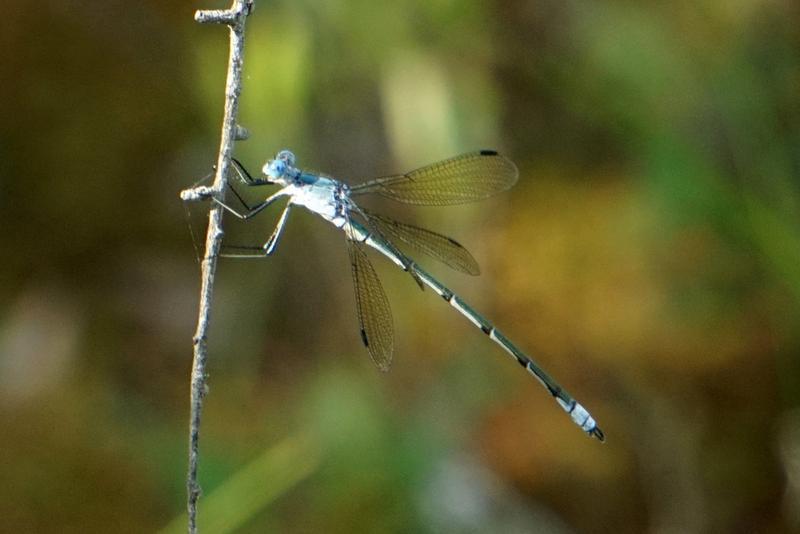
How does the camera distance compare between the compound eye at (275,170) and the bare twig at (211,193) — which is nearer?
the bare twig at (211,193)

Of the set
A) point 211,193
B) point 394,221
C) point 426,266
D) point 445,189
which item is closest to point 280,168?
point 394,221

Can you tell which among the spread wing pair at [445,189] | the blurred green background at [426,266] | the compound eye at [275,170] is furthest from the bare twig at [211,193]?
the blurred green background at [426,266]

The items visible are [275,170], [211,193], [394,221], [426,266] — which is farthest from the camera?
[426,266]

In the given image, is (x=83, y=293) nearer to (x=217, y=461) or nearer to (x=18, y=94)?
(x=18, y=94)

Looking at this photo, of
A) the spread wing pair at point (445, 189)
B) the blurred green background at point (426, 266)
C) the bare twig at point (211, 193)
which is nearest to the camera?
the bare twig at point (211, 193)

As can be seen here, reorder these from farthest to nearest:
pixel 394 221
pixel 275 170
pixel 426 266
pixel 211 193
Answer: pixel 426 266 → pixel 394 221 → pixel 275 170 → pixel 211 193

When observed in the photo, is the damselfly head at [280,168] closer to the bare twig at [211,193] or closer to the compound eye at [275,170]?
the compound eye at [275,170]

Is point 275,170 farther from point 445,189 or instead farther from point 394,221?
point 445,189

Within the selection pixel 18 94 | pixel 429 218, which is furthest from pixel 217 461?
pixel 18 94
